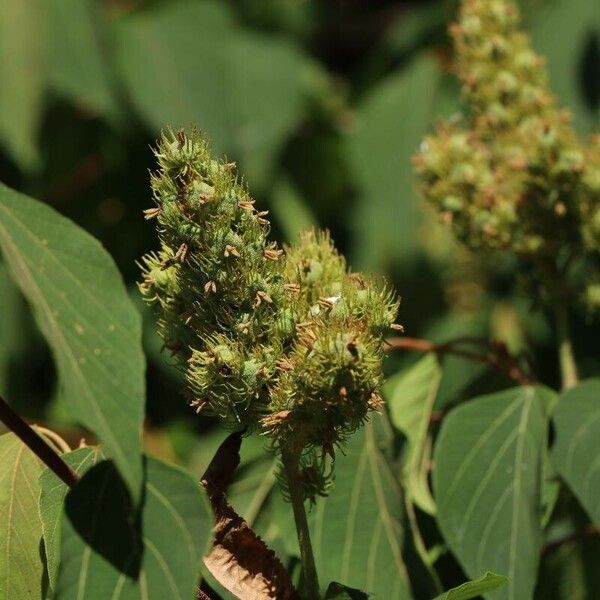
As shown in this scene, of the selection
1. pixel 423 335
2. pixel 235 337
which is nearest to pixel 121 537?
pixel 235 337

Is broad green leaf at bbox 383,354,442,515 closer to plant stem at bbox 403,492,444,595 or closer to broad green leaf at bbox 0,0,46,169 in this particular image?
plant stem at bbox 403,492,444,595

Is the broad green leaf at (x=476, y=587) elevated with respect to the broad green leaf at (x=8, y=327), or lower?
lower

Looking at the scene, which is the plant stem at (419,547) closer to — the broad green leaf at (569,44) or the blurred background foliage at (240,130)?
the blurred background foliage at (240,130)

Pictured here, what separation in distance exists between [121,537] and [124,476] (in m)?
0.08

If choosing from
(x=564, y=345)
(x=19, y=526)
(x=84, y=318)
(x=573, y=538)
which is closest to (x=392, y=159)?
(x=564, y=345)

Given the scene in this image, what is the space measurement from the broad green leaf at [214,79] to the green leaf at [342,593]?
1.80 metres

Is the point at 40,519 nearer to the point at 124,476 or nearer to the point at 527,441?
the point at 124,476

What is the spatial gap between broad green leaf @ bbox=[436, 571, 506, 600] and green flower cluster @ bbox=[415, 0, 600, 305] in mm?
597

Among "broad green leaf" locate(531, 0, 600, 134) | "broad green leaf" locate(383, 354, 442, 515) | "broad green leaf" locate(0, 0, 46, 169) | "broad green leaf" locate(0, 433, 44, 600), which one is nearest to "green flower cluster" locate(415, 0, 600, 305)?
"broad green leaf" locate(383, 354, 442, 515)

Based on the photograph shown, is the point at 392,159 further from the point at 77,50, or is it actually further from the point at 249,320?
the point at 249,320

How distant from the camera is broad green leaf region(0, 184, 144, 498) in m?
1.07

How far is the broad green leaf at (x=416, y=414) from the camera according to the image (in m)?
1.71

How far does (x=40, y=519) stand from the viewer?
130 centimetres

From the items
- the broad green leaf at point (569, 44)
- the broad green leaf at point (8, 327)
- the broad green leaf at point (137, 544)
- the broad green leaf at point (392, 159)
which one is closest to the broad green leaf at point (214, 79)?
the broad green leaf at point (392, 159)
